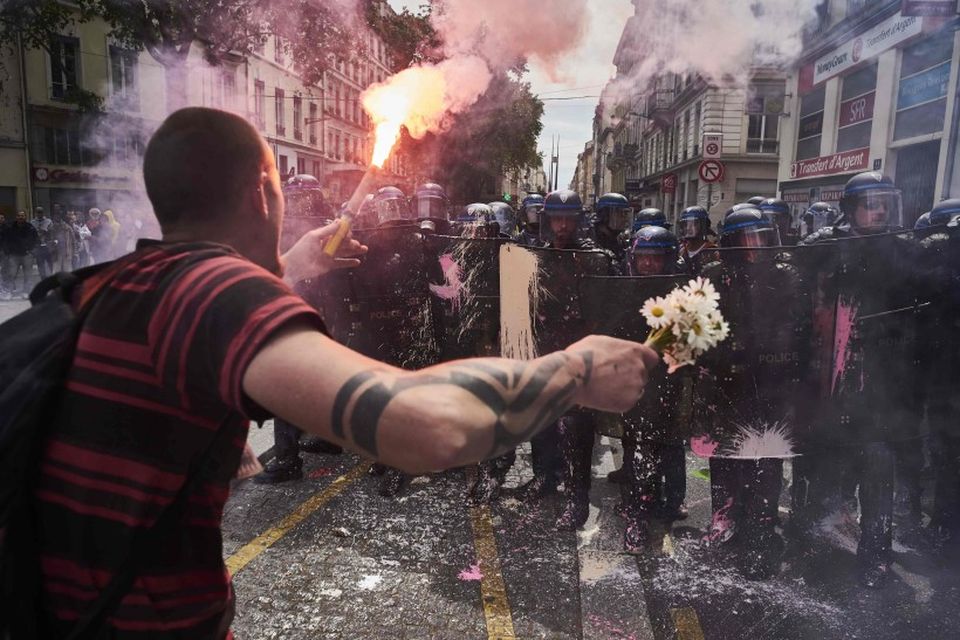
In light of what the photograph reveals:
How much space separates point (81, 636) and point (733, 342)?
142 inches

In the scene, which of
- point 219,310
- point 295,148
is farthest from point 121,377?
point 295,148

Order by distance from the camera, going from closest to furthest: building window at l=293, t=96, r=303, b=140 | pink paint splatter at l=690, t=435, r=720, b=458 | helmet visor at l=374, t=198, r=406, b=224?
pink paint splatter at l=690, t=435, r=720, b=458, helmet visor at l=374, t=198, r=406, b=224, building window at l=293, t=96, r=303, b=140

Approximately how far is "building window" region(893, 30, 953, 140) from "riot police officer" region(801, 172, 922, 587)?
39.5ft

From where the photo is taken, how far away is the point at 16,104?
25281 mm

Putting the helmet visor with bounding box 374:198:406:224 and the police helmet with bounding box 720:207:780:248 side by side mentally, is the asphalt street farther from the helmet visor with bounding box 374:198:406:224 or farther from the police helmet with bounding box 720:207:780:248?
the helmet visor with bounding box 374:198:406:224

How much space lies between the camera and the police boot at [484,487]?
204 inches

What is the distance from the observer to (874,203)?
200 inches

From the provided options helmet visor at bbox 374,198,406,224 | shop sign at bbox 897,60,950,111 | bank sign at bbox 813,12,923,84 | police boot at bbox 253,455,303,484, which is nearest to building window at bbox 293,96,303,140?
bank sign at bbox 813,12,923,84

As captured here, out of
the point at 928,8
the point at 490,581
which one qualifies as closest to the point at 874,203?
the point at 490,581

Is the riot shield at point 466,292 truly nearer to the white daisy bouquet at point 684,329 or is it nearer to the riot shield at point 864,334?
the riot shield at point 864,334

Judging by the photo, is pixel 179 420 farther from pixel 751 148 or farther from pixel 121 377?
pixel 751 148

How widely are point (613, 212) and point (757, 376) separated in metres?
4.90

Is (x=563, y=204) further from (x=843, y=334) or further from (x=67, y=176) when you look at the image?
(x=67, y=176)

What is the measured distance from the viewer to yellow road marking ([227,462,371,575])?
13.5 feet
